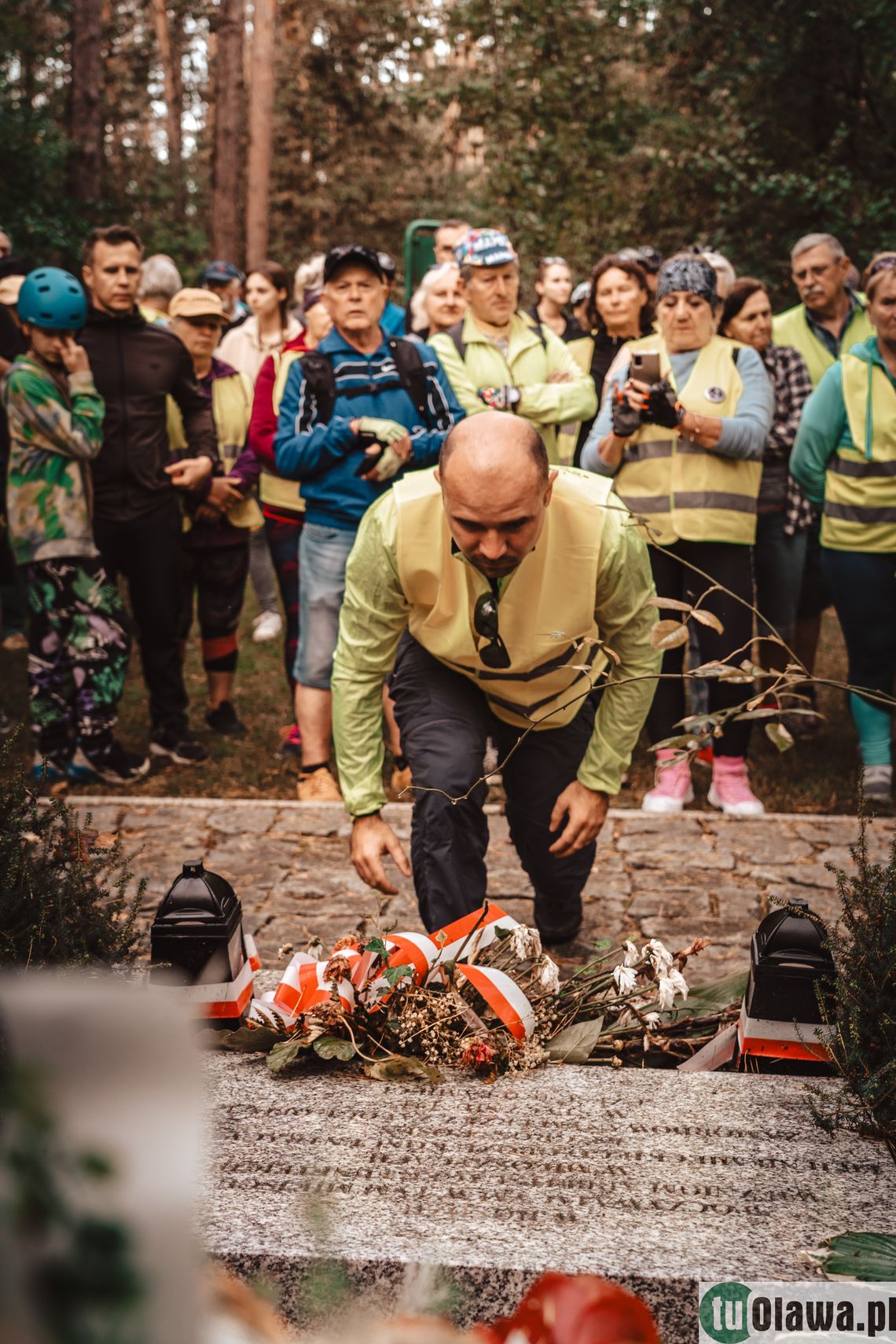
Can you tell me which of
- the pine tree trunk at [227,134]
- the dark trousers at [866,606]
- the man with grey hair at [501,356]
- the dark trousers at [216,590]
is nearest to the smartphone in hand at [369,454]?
the man with grey hair at [501,356]

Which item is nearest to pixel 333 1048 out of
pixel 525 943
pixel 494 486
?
pixel 525 943

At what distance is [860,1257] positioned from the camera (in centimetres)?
210

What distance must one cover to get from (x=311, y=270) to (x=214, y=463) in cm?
224

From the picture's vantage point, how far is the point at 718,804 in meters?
6.23

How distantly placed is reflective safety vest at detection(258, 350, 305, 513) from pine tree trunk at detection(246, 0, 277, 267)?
12449 millimetres

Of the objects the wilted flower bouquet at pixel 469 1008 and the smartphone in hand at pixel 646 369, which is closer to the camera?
the wilted flower bouquet at pixel 469 1008

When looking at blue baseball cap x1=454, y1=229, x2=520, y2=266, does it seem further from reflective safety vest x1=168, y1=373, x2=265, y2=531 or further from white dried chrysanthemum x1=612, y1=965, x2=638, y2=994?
white dried chrysanthemum x1=612, y1=965, x2=638, y2=994

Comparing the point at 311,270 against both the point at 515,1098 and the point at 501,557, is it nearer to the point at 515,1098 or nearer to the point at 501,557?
the point at 501,557

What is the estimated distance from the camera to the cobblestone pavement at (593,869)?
481 centimetres

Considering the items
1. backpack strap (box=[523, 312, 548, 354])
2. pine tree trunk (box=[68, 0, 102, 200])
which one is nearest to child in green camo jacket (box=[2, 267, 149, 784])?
backpack strap (box=[523, 312, 548, 354])

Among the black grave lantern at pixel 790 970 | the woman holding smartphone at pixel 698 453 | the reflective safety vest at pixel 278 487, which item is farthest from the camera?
the reflective safety vest at pixel 278 487

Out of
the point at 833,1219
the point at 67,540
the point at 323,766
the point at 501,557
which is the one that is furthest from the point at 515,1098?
the point at 67,540

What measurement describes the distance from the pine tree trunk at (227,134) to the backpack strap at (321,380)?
1184 cm

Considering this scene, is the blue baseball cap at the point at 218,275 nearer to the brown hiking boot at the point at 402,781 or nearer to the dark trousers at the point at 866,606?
the brown hiking boot at the point at 402,781
